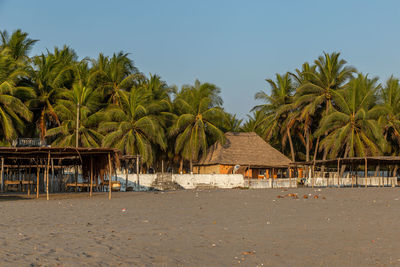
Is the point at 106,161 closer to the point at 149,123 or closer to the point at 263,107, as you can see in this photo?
the point at 149,123

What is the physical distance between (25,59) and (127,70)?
8635 mm

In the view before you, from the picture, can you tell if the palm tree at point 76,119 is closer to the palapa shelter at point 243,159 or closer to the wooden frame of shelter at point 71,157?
the wooden frame of shelter at point 71,157

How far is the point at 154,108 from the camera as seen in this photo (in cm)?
3966

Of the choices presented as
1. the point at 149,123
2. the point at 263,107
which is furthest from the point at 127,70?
the point at 263,107

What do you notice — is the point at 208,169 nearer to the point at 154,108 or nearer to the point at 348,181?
the point at 154,108

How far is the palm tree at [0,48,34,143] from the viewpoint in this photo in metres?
31.1

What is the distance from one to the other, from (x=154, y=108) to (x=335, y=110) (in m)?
16.1

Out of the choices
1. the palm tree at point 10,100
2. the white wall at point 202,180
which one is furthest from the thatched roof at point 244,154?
the palm tree at point 10,100

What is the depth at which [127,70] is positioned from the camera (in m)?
42.3

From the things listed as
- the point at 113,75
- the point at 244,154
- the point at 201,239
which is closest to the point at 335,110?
the point at 244,154

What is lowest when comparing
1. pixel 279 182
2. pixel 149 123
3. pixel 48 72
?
pixel 279 182

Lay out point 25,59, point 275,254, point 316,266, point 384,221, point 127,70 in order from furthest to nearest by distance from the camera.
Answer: point 127,70, point 25,59, point 384,221, point 275,254, point 316,266

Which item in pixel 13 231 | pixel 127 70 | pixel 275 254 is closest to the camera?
pixel 275 254

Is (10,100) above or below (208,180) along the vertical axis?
above
